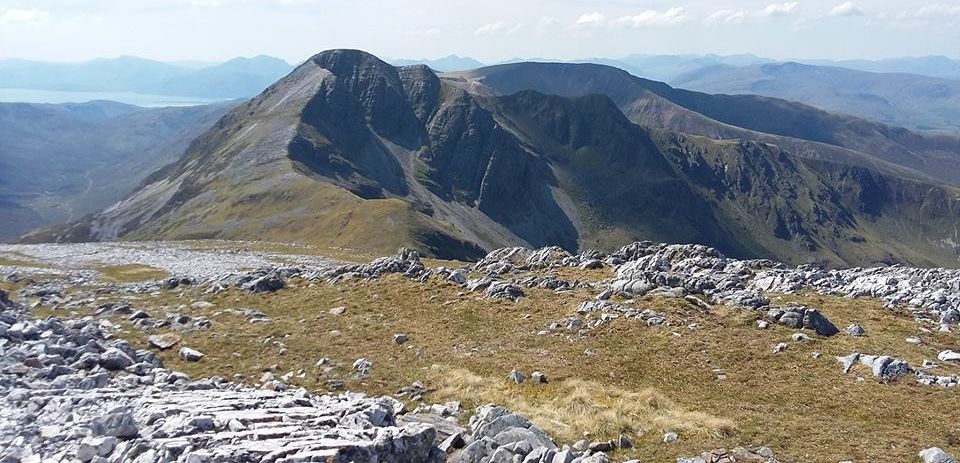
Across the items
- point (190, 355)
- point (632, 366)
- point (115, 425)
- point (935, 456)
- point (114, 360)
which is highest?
point (115, 425)

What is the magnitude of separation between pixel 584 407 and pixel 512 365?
243 inches

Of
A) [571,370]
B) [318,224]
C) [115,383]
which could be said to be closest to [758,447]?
[571,370]

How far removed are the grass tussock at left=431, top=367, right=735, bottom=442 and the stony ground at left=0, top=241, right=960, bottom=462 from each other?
0.35ft

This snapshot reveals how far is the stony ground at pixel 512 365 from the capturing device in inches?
739

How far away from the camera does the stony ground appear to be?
18781 millimetres

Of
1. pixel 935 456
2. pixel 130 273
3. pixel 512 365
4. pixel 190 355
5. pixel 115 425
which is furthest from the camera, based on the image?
pixel 130 273

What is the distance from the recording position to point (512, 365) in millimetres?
29172

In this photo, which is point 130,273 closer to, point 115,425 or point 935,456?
point 115,425

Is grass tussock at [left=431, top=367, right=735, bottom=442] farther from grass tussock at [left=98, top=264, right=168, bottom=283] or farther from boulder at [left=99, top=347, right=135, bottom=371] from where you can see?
grass tussock at [left=98, top=264, right=168, bottom=283]

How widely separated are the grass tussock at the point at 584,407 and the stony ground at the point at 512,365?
108 mm

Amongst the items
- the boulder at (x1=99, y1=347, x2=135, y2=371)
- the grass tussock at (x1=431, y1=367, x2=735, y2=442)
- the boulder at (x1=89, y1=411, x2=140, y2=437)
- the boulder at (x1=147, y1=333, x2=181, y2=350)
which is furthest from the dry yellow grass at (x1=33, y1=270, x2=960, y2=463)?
the boulder at (x1=89, y1=411, x2=140, y2=437)

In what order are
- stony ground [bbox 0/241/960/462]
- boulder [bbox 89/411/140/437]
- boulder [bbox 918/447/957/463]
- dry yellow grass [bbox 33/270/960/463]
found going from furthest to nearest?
dry yellow grass [bbox 33/270/960/463]
stony ground [bbox 0/241/960/462]
boulder [bbox 918/447/957/463]
boulder [bbox 89/411/140/437]

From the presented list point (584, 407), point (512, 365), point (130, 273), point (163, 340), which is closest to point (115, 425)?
point (584, 407)

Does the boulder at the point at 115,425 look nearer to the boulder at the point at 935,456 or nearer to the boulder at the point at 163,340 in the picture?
the boulder at the point at 163,340
